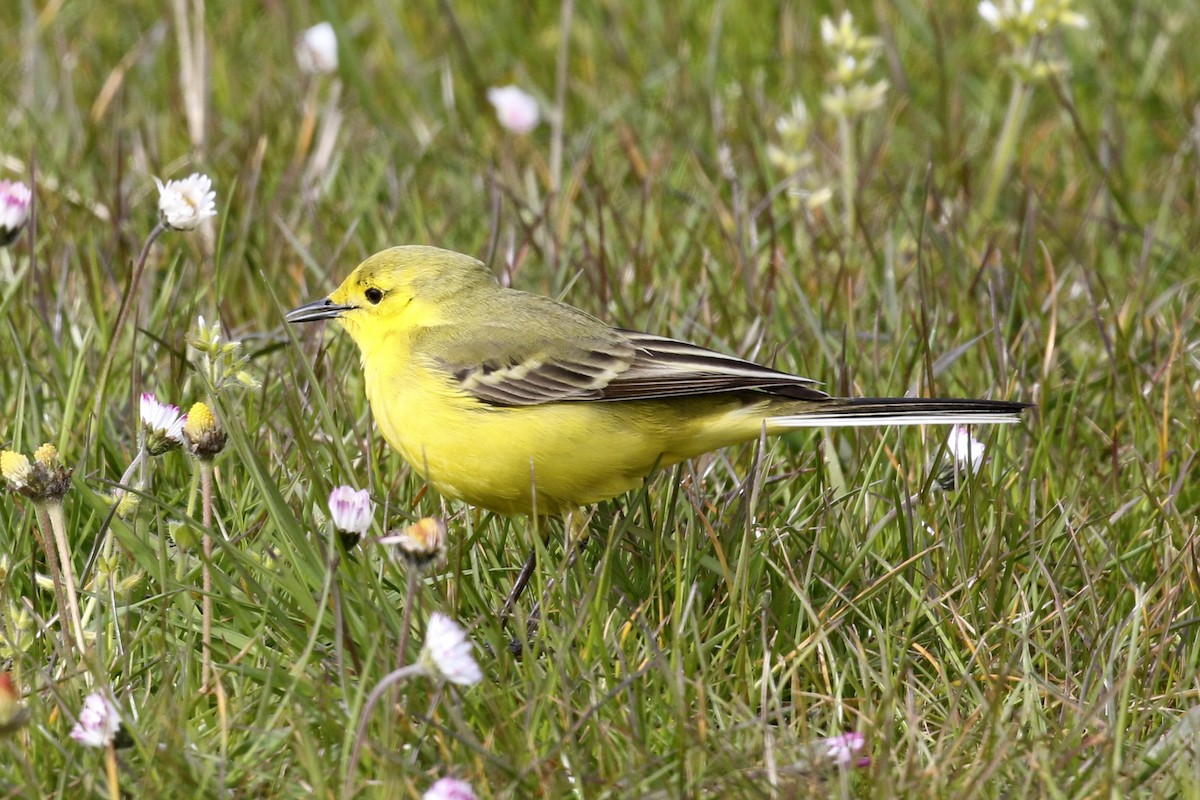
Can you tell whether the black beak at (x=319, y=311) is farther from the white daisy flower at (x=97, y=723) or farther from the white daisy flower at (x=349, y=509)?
the white daisy flower at (x=97, y=723)

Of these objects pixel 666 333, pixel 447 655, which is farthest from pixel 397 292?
pixel 447 655

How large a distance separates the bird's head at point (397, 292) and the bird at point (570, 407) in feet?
0.40

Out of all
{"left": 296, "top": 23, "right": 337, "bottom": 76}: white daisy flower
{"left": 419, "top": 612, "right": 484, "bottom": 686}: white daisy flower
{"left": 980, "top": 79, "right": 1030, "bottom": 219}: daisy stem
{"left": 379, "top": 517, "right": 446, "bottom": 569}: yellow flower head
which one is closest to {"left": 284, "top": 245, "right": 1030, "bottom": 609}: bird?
{"left": 379, "top": 517, "right": 446, "bottom": 569}: yellow flower head

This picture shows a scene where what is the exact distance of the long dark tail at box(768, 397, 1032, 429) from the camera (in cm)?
356

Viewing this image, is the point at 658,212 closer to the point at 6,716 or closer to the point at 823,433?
the point at 823,433

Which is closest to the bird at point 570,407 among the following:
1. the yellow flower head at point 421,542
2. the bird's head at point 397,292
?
the bird's head at point 397,292

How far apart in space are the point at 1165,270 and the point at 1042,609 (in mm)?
2071

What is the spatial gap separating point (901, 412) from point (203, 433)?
1545 mm

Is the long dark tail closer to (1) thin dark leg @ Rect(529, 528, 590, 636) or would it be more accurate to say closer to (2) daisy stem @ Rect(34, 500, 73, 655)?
(1) thin dark leg @ Rect(529, 528, 590, 636)

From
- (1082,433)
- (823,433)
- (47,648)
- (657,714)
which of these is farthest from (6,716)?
(1082,433)

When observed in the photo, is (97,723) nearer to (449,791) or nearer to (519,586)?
(449,791)

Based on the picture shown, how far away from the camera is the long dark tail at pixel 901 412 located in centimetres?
356

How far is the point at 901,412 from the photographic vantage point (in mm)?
3645

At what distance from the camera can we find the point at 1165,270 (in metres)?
5.24
